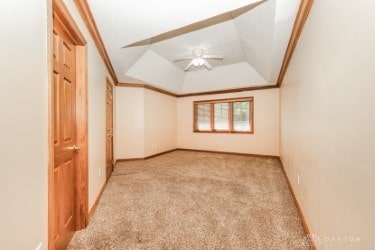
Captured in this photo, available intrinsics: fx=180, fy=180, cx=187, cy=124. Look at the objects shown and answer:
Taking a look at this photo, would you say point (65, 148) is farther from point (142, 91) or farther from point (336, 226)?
point (142, 91)

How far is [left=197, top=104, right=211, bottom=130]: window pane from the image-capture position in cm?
664

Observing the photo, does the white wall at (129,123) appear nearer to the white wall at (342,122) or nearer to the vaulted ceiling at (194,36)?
the vaulted ceiling at (194,36)

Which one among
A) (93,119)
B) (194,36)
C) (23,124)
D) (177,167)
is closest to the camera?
(23,124)

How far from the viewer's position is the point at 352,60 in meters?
0.95

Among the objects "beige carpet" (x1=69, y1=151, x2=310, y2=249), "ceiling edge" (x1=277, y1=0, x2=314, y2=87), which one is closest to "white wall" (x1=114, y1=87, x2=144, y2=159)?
"beige carpet" (x1=69, y1=151, x2=310, y2=249)

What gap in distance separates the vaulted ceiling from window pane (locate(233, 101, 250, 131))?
0.76 metres

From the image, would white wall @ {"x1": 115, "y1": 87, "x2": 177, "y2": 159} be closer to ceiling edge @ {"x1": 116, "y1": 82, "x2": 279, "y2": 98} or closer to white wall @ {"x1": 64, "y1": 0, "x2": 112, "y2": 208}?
ceiling edge @ {"x1": 116, "y1": 82, "x2": 279, "y2": 98}

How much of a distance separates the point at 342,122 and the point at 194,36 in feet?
10.2

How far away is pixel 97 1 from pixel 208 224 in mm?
2684

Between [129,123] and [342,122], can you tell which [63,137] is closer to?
[342,122]

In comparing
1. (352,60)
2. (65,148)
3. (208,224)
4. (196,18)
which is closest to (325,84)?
(352,60)

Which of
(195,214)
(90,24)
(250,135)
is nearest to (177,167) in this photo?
(195,214)

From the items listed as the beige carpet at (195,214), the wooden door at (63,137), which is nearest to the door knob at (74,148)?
the wooden door at (63,137)

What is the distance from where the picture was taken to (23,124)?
966 millimetres
